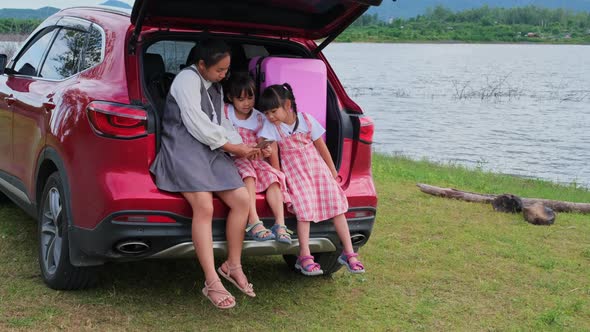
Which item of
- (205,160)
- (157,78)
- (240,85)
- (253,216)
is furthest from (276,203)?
(157,78)

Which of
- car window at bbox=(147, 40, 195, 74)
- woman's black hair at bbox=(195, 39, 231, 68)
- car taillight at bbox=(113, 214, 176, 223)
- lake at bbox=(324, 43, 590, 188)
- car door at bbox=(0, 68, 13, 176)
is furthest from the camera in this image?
lake at bbox=(324, 43, 590, 188)

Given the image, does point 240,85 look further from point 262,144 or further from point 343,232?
point 343,232

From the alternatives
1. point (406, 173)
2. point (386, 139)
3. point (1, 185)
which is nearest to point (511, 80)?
point (386, 139)

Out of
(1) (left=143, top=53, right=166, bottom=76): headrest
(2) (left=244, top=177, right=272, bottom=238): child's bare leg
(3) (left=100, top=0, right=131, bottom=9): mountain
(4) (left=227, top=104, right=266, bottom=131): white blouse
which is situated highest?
(3) (left=100, top=0, right=131, bottom=9): mountain

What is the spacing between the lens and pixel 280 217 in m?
4.62

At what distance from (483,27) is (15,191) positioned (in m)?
106

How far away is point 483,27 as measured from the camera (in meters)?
107

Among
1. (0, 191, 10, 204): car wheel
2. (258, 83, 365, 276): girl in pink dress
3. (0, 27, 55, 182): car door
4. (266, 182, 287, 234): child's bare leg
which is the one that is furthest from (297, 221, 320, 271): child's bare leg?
(0, 191, 10, 204): car wheel

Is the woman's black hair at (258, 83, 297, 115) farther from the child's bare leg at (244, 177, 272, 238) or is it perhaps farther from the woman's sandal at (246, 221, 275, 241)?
the woman's sandal at (246, 221, 275, 241)

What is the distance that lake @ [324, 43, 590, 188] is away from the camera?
18.2 metres

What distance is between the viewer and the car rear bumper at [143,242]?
14.2 feet

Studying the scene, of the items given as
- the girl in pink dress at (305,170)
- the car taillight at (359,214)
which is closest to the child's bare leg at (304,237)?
the girl in pink dress at (305,170)

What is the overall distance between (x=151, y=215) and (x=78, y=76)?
3.54 ft

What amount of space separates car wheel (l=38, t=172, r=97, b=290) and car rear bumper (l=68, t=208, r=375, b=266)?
222mm
